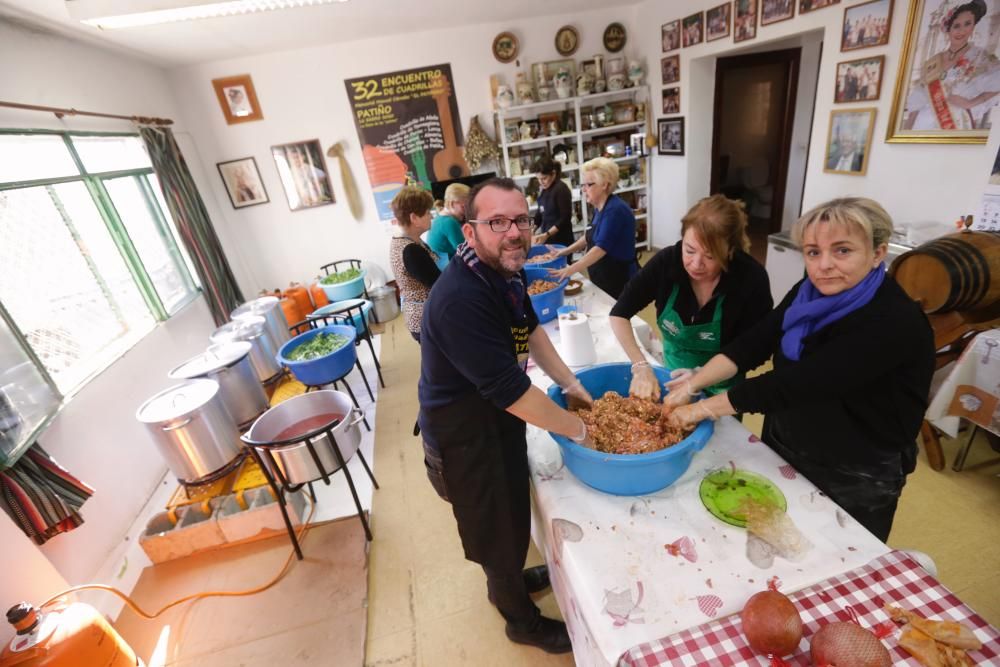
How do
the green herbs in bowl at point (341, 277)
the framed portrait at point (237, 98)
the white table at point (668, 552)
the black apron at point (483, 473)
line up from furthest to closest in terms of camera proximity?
the green herbs in bowl at point (341, 277), the framed portrait at point (237, 98), the black apron at point (483, 473), the white table at point (668, 552)

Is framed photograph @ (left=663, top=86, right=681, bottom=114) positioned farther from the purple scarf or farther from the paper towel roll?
the purple scarf

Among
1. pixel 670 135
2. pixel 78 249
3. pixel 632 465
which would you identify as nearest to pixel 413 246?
pixel 632 465

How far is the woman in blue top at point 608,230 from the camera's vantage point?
2629mm

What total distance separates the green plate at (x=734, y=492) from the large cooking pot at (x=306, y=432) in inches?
62.7

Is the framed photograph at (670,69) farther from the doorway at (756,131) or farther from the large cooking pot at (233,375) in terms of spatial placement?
the large cooking pot at (233,375)

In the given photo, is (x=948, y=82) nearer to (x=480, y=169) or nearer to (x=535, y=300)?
(x=535, y=300)

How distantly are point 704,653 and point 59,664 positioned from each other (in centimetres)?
189

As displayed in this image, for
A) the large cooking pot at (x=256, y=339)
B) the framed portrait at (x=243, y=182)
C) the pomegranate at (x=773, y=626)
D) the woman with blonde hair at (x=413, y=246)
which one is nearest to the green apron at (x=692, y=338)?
the pomegranate at (x=773, y=626)

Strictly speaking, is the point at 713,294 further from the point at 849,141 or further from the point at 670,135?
the point at 670,135

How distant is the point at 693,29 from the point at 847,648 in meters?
5.38

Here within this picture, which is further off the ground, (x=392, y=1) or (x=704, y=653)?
(x=392, y=1)

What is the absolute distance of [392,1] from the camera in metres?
3.69

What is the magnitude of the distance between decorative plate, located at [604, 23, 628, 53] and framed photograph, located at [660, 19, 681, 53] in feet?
1.79

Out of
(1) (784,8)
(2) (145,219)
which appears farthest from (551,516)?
(2) (145,219)
